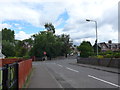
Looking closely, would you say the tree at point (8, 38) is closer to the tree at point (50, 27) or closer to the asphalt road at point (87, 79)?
the tree at point (50, 27)

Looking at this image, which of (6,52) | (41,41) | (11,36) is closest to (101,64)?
(41,41)

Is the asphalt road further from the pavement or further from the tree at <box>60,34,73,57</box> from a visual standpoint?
the tree at <box>60,34,73,57</box>

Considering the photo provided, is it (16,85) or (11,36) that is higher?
(11,36)

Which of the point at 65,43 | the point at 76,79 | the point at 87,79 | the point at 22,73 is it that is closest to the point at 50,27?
the point at 65,43

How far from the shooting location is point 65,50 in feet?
302

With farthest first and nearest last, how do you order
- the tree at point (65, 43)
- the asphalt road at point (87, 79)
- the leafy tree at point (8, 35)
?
the leafy tree at point (8, 35), the tree at point (65, 43), the asphalt road at point (87, 79)

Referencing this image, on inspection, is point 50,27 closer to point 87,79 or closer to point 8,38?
point 8,38


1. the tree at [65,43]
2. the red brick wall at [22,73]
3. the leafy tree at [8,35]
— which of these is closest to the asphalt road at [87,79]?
the red brick wall at [22,73]

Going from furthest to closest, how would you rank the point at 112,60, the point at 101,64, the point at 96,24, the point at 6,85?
the point at 96,24
the point at 101,64
the point at 112,60
the point at 6,85

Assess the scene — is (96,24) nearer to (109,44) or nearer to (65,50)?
(65,50)

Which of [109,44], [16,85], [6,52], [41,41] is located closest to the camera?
[16,85]

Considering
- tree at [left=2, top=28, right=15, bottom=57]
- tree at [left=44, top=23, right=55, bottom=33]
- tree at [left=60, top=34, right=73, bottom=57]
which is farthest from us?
tree at [left=44, top=23, right=55, bottom=33]

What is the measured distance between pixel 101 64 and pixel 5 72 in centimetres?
2418

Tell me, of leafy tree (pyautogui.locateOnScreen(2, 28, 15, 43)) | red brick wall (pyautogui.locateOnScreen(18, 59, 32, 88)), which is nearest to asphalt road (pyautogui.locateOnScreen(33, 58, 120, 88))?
red brick wall (pyautogui.locateOnScreen(18, 59, 32, 88))
